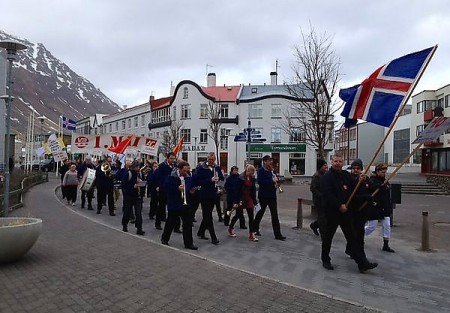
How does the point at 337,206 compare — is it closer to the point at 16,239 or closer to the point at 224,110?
the point at 16,239

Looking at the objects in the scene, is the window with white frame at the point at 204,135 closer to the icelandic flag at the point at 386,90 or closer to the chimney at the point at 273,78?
the chimney at the point at 273,78

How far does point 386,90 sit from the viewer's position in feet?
25.8

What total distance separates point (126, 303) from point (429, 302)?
149 inches

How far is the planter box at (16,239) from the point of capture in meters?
6.70

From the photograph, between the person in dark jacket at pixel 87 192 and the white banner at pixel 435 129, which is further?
the person in dark jacket at pixel 87 192

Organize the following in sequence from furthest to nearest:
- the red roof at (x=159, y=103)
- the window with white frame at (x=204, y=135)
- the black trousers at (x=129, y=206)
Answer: the red roof at (x=159, y=103)
the window with white frame at (x=204, y=135)
the black trousers at (x=129, y=206)

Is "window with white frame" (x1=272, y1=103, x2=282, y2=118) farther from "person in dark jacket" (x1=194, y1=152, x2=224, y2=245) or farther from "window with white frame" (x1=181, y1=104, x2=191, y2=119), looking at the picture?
"person in dark jacket" (x1=194, y1=152, x2=224, y2=245)

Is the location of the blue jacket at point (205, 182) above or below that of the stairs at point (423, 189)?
above

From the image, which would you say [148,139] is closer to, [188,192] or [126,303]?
[188,192]

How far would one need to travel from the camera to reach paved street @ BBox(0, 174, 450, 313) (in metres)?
5.35

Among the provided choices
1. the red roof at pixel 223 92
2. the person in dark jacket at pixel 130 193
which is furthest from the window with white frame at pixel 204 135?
the person in dark jacket at pixel 130 193

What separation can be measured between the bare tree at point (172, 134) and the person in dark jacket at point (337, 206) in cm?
4836

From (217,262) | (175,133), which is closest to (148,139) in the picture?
(217,262)

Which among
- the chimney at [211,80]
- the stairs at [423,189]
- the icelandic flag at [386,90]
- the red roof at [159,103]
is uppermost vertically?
the chimney at [211,80]
